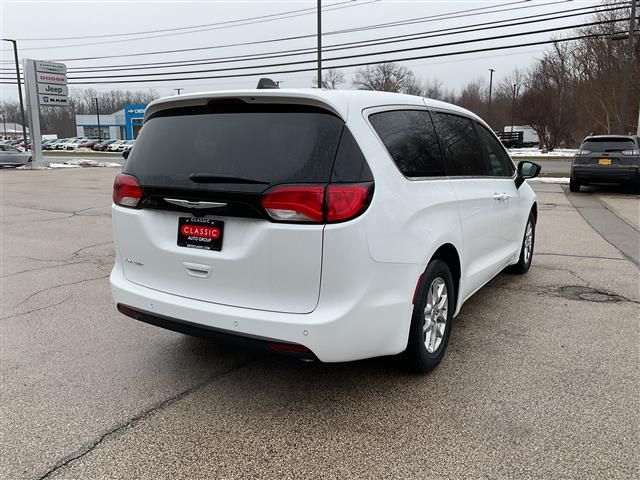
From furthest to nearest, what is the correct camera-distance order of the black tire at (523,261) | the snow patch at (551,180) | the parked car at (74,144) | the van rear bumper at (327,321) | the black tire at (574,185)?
the parked car at (74,144) → the snow patch at (551,180) → the black tire at (574,185) → the black tire at (523,261) → the van rear bumper at (327,321)

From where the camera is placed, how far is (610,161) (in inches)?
552

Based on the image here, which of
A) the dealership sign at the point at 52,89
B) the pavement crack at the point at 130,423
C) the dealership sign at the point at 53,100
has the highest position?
the dealership sign at the point at 52,89

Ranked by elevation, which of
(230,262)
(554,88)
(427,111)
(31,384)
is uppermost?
(554,88)

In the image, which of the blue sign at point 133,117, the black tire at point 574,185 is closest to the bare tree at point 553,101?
the black tire at point 574,185

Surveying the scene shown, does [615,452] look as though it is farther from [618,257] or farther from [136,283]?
[618,257]

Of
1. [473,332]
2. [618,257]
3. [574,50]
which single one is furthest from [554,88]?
[473,332]

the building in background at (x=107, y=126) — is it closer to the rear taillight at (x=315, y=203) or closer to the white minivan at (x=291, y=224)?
the white minivan at (x=291, y=224)

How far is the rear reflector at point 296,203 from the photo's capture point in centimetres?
257

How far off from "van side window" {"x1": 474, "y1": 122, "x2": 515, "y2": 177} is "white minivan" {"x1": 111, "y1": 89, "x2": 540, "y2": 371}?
1.33 m

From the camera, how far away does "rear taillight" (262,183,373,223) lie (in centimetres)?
257

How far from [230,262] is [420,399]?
4.71ft

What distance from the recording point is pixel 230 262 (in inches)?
109

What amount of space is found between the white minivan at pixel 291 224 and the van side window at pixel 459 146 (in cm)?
30

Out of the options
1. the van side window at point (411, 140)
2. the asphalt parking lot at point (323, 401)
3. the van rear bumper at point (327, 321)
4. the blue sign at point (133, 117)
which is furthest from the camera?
the blue sign at point (133, 117)
